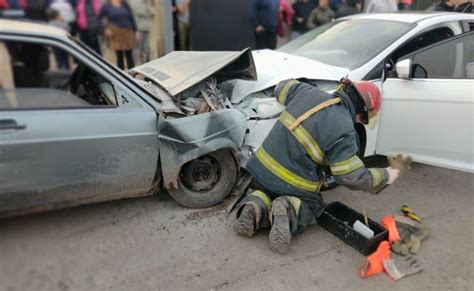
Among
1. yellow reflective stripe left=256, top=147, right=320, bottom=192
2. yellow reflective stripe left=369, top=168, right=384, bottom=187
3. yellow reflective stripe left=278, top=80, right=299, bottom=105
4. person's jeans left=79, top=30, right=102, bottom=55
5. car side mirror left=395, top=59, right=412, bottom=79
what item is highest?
person's jeans left=79, top=30, right=102, bottom=55

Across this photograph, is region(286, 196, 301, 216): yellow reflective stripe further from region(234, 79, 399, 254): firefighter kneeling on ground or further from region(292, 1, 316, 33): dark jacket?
region(292, 1, 316, 33): dark jacket

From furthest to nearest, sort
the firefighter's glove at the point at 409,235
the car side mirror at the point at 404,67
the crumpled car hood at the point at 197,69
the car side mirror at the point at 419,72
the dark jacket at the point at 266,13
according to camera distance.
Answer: the dark jacket at the point at 266,13 < the car side mirror at the point at 419,72 < the car side mirror at the point at 404,67 < the crumpled car hood at the point at 197,69 < the firefighter's glove at the point at 409,235

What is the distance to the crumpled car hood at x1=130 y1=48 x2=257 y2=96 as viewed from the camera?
3328 mm

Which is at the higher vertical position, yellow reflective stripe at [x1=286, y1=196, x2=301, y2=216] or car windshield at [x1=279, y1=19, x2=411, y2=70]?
car windshield at [x1=279, y1=19, x2=411, y2=70]

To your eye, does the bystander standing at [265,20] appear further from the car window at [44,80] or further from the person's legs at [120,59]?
the car window at [44,80]

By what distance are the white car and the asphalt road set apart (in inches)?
20.2

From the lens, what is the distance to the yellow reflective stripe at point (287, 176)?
303cm

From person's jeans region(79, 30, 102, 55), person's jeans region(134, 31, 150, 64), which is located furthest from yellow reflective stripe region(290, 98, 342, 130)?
person's jeans region(79, 30, 102, 55)

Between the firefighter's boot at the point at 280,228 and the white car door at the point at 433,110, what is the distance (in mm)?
1373

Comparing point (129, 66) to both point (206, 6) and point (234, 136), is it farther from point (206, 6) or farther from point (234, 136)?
point (206, 6)

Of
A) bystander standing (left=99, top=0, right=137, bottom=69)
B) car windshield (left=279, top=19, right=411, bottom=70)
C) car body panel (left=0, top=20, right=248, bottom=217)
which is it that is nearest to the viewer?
car body panel (left=0, top=20, right=248, bottom=217)

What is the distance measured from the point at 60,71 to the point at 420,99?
9.38 feet

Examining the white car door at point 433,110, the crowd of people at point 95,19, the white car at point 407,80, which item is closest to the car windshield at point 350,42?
the white car at point 407,80

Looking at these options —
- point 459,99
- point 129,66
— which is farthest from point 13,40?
point 459,99
